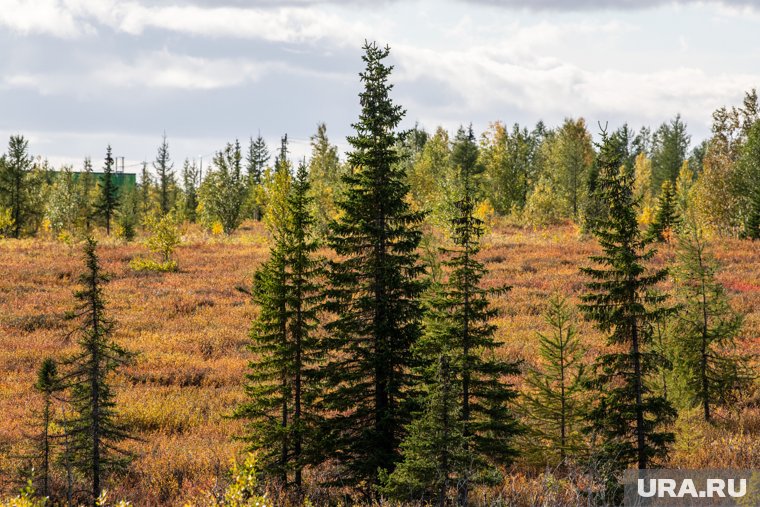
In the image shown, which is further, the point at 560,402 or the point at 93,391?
the point at 560,402

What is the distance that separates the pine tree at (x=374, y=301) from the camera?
12570 mm

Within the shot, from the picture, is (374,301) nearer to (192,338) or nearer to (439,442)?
(439,442)

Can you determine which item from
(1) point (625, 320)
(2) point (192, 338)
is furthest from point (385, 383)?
(2) point (192, 338)

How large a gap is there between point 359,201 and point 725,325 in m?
9.92

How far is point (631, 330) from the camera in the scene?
1280 cm

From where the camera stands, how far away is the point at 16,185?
56938 millimetres

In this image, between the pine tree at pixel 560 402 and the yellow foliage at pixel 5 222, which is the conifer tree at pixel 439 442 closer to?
the pine tree at pixel 560 402

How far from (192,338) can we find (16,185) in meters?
41.8

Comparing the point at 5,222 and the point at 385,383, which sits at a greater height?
the point at 5,222

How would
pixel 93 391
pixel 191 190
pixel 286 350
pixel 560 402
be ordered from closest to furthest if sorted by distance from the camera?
pixel 93 391
pixel 286 350
pixel 560 402
pixel 191 190

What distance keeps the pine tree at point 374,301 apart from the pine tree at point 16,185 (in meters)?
52.3

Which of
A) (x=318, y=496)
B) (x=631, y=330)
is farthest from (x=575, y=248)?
(x=318, y=496)

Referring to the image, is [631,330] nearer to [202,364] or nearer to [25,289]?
[202,364]

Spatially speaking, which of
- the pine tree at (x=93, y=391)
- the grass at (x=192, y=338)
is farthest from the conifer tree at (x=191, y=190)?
the pine tree at (x=93, y=391)
